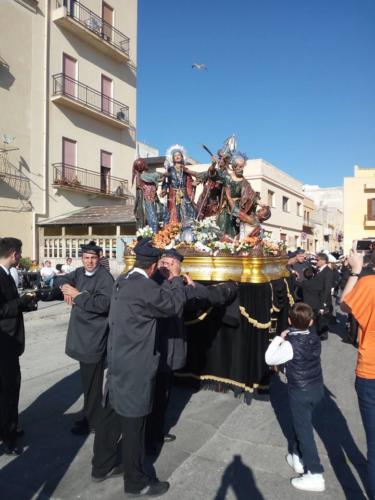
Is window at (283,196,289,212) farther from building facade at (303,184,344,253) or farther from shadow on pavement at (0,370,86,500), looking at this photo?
shadow on pavement at (0,370,86,500)

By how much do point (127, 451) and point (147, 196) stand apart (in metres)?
3.95

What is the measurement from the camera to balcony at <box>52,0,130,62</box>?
1762 centimetres

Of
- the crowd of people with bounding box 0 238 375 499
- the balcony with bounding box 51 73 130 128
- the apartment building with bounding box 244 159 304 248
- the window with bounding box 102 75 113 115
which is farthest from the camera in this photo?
the apartment building with bounding box 244 159 304 248

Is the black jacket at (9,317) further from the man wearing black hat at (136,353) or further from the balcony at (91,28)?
the balcony at (91,28)

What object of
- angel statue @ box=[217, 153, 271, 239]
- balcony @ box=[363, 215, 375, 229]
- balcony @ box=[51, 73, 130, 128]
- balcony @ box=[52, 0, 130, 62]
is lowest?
angel statue @ box=[217, 153, 271, 239]

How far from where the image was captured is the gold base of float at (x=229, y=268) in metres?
4.90

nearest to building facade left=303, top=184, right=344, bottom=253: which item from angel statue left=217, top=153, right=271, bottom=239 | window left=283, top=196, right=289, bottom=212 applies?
window left=283, top=196, right=289, bottom=212

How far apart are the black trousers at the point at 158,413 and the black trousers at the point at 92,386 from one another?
56cm

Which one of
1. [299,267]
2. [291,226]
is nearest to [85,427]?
[299,267]

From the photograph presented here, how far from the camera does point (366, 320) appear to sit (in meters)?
2.58

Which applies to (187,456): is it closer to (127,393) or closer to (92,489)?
(92,489)

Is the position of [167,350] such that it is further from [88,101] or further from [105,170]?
[105,170]

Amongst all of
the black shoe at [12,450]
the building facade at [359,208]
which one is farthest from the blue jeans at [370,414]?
the building facade at [359,208]

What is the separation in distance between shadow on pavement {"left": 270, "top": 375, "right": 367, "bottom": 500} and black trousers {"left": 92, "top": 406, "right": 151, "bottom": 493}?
152cm
